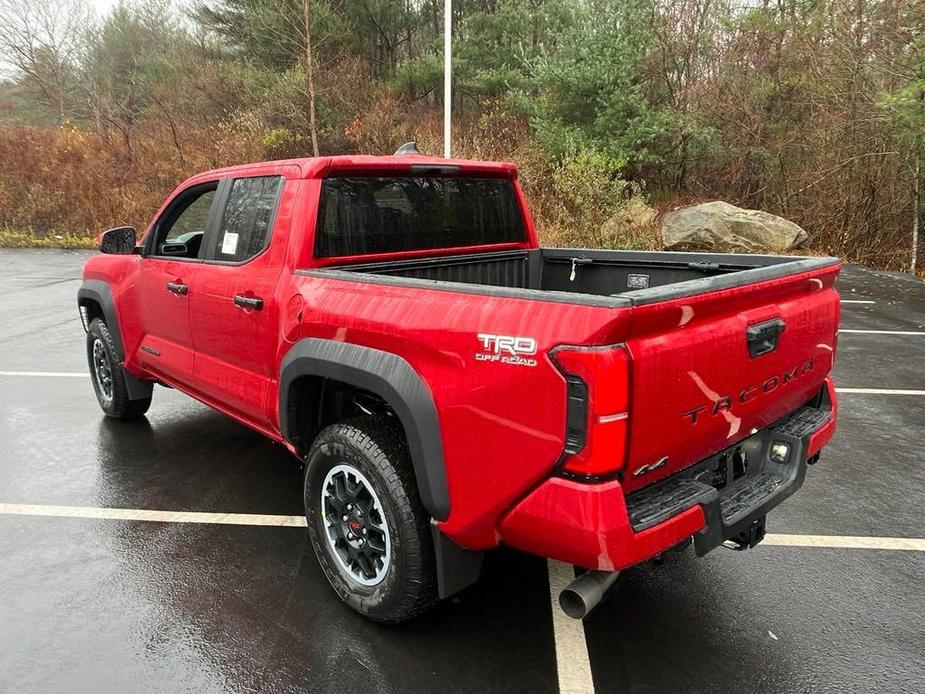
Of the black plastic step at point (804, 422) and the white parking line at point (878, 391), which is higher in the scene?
the black plastic step at point (804, 422)

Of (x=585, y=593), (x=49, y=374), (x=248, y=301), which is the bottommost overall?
(x=49, y=374)

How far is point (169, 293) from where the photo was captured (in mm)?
4059

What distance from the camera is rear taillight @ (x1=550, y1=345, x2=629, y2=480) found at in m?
1.89

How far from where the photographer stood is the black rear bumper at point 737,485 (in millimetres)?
2178

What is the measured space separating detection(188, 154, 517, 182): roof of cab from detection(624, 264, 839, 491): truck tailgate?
171 cm

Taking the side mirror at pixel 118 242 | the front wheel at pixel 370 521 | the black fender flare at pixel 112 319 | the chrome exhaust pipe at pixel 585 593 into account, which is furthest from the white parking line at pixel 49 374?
the chrome exhaust pipe at pixel 585 593

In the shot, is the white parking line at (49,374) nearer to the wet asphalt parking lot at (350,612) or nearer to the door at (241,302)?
the wet asphalt parking lot at (350,612)

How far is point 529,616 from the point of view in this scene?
2811 mm

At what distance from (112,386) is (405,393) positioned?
143 inches

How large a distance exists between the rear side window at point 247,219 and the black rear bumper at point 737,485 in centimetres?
218

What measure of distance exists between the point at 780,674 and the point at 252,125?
76.2 ft

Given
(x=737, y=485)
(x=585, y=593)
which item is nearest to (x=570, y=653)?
(x=585, y=593)

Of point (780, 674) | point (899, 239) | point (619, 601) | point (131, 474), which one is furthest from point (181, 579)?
point (899, 239)

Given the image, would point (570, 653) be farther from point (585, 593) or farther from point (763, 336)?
point (763, 336)
